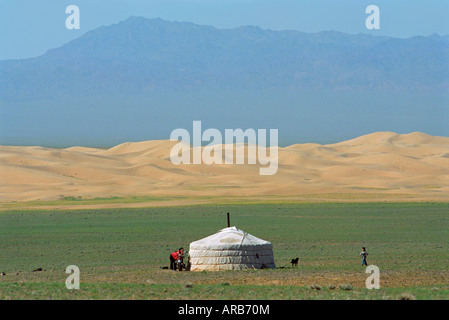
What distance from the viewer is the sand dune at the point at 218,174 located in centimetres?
8125

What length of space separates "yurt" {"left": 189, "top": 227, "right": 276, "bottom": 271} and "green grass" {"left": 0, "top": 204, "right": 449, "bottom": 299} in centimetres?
82

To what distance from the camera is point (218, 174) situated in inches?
4227

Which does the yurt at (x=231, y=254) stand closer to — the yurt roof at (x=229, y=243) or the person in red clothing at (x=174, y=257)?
the yurt roof at (x=229, y=243)

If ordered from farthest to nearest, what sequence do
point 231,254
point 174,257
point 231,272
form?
point 174,257 → point 231,254 → point 231,272

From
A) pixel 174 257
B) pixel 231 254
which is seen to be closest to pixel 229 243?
pixel 231 254

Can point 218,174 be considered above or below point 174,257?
above

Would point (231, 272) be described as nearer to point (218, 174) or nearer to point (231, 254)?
point (231, 254)

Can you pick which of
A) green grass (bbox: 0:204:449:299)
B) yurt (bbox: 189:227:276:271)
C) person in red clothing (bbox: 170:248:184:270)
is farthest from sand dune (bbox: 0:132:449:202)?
person in red clothing (bbox: 170:248:184:270)

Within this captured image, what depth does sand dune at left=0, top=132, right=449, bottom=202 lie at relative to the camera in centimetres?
8125

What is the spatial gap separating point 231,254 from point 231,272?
0.97 metres

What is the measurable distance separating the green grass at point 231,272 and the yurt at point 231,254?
817mm
